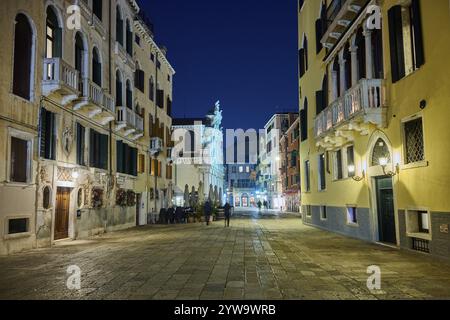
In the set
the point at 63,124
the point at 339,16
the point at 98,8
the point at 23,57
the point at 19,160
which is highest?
the point at 98,8

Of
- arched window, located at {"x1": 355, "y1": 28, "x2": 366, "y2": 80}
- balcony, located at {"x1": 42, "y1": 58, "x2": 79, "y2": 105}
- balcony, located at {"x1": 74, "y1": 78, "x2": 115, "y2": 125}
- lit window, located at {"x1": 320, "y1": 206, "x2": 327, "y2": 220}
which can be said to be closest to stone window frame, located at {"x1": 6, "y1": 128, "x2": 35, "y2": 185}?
balcony, located at {"x1": 42, "y1": 58, "x2": 79, "y2": 105}

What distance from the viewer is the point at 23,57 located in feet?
47.2

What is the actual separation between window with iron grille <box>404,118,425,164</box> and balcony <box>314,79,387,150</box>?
1370mm

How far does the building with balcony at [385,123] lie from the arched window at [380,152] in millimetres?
51

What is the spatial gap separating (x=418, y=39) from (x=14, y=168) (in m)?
13.2

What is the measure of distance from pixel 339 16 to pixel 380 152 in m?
6.74

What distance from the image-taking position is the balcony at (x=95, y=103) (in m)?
18.0

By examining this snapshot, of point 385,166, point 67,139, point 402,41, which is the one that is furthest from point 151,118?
point 402,41

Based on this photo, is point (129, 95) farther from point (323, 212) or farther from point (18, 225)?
point (18, 225)

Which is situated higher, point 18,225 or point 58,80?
point 58,80

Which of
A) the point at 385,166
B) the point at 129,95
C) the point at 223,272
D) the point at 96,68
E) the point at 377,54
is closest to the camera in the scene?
the point at 223,272

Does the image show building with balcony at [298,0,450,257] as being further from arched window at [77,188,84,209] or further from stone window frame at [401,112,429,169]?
arched window at [77,188,84,209]

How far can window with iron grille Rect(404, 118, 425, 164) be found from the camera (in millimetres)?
11956

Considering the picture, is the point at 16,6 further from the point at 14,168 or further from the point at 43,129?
the point at 14,168
